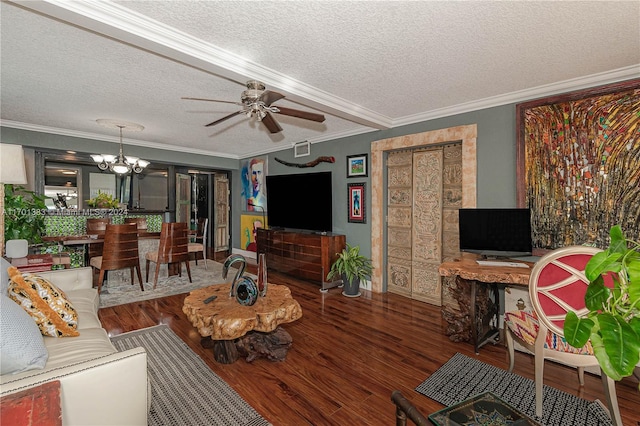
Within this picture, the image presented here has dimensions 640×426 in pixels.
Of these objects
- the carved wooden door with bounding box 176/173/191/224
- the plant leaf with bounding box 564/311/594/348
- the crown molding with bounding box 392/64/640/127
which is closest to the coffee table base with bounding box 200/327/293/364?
the plant leaf with bounding box 564/311/594/348

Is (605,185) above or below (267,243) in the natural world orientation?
above

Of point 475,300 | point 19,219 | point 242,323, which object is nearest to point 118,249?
point 19,219

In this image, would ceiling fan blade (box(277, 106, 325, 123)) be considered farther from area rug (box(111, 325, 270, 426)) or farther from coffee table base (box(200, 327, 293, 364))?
area rug (box(111, 325, 270, 426))

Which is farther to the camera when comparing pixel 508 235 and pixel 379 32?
pixel 508 235

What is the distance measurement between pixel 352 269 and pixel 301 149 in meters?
2.58

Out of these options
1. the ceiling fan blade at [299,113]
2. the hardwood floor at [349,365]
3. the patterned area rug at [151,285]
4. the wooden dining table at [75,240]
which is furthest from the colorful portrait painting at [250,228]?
the ceiling fan blade at [299,113]

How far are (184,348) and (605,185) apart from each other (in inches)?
162

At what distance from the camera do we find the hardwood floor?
1.96 m

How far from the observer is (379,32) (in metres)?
2.05

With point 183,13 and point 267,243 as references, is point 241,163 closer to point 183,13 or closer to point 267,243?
point 267,243

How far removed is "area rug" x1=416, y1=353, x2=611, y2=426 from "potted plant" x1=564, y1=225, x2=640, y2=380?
1532 millimetres

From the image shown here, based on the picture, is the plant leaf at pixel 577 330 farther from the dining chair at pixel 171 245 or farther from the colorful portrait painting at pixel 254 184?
the colorful portrait painting at pixel 254 184

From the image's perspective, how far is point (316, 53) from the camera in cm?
234

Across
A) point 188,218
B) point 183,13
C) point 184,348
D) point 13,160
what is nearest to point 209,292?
point 184,348
